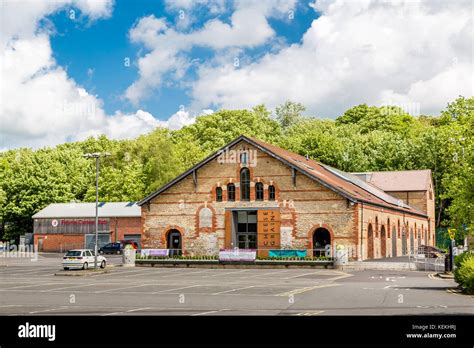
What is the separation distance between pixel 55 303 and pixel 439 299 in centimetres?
1321

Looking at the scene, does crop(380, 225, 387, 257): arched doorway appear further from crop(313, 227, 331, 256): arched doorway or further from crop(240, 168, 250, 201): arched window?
crop(240, 168, 250, 201): arched window

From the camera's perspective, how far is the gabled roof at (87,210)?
80.9 metres

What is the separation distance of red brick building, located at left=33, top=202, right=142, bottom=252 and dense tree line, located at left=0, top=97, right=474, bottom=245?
7587 mm

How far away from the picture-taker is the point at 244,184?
54906mm

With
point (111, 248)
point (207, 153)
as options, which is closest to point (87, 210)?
point (111, 248)

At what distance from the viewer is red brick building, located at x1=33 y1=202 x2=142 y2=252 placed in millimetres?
80375

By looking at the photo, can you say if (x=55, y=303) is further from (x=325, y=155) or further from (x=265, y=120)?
(x=265, y=120)

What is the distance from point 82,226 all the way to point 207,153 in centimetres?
2428

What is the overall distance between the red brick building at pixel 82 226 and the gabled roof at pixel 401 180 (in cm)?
3002

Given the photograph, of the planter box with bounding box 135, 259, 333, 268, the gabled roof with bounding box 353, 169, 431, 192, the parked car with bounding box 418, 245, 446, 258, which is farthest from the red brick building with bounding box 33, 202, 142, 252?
the parked car with bounding box 418, 245, 446, 258

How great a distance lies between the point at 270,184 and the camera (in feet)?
177

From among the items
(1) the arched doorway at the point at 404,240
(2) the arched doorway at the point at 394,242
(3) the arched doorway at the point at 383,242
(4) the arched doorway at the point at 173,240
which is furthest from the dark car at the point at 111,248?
(1) the arched doorway at the point at 404,240

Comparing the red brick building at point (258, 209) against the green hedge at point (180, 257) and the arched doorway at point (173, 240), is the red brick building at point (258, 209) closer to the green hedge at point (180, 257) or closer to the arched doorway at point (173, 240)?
the arched doorway at point (173, 240)

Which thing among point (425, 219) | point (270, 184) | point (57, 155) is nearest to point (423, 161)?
point (425, 219)
